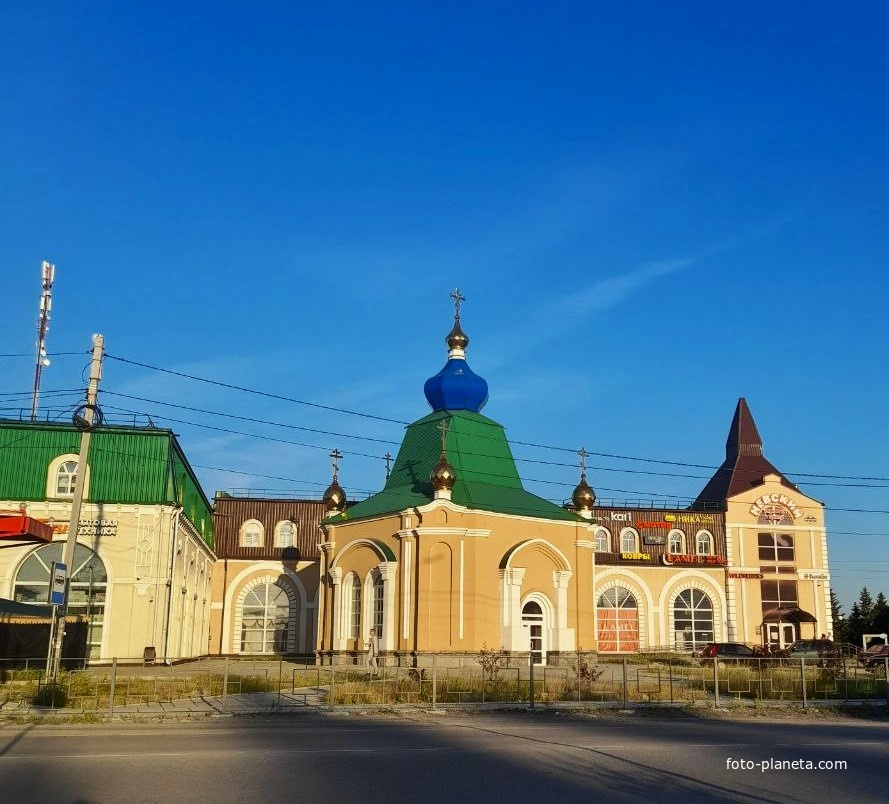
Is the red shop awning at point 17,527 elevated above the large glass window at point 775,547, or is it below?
below

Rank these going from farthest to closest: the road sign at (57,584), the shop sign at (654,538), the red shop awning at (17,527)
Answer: the shop sign at (654,538) → the red shop awning at (17,527) → the road sign at (57,584)

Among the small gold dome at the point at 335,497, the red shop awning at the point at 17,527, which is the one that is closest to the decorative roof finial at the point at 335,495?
the small gold dome at the point at 335,497

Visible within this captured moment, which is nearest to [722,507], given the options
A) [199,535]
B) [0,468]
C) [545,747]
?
[199,535]

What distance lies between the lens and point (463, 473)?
1229 inches

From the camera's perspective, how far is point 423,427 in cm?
3319

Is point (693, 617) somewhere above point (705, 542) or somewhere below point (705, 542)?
below

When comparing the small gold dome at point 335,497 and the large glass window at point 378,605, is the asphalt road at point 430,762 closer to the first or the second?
the large glass window at point 378,605

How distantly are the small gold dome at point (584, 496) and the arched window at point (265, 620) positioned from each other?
17.5 m

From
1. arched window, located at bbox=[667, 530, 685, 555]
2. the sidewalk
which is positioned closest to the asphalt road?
the sidewalk

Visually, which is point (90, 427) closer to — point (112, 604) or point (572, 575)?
point (112, 604)

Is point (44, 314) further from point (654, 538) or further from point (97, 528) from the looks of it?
point (654, 538)

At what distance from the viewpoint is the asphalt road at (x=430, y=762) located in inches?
329

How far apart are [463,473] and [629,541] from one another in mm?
16329

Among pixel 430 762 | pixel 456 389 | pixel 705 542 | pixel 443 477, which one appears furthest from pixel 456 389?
pixel 430 762
